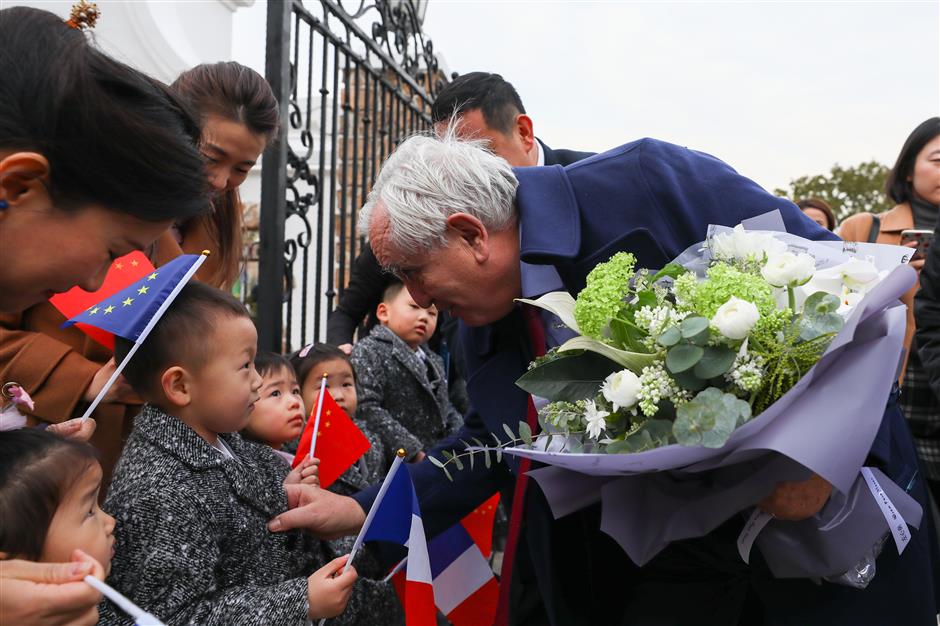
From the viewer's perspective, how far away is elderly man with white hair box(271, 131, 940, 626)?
6.85 feet

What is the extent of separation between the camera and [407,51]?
18.7ft

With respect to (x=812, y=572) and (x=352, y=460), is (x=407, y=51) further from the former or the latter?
(x=812, y=572)

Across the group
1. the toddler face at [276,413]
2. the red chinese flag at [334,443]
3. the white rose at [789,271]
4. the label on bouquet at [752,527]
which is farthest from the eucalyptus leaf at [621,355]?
the toddler face at [276,413]

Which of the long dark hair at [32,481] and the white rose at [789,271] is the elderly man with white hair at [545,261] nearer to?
the white rose at [789,271]

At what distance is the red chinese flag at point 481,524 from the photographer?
2.79 m

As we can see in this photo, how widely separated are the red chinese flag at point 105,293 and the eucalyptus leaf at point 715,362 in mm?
1494

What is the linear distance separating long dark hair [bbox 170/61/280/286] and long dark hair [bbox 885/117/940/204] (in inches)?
140

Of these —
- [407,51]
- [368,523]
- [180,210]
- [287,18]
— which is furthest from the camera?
[407,51]

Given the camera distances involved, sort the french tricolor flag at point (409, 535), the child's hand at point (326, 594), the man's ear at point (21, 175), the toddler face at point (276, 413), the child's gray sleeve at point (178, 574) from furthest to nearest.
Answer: the toddler face at point (276, 413)
the french tricolor flag at point (409, 535)
the child's hand at point (326, 594)
the child's gray sleeve at point (178, 574)
the man's ear at point (21, 175)

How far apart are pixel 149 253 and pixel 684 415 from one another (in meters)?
1.77

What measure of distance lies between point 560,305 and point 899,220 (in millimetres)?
3688

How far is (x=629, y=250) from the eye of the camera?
2.24 m

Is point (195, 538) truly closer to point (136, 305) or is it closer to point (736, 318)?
point (136, 305)

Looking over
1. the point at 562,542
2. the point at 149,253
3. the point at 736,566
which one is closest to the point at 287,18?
the point at 149,253
